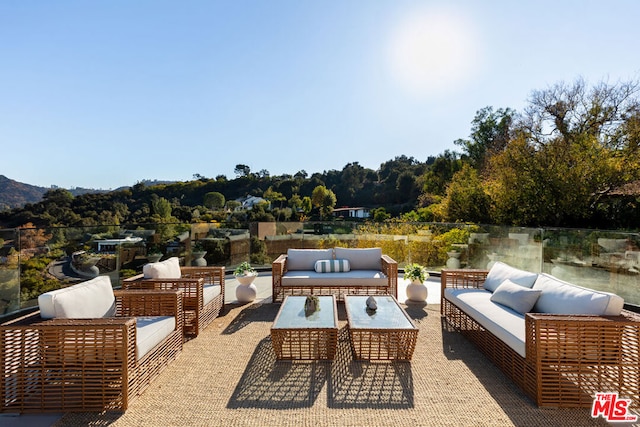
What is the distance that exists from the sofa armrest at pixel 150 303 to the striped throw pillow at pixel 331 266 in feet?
8.16

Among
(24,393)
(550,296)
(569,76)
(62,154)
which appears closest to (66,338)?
(24,393)

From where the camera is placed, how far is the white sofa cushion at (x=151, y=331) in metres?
2.60

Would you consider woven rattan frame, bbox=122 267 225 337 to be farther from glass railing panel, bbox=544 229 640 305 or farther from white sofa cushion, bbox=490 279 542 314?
glass railing panel, bbox=544 229 640 305

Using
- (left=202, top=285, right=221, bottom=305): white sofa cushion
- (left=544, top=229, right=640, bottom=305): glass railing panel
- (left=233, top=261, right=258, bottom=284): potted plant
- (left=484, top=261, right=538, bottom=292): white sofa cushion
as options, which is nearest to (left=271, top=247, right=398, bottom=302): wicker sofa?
(left=233, top=261, right=258, bottom=284): potted plant

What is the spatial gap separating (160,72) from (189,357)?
815 cm

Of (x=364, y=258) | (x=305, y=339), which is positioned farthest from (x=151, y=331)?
(x=364, y=258)

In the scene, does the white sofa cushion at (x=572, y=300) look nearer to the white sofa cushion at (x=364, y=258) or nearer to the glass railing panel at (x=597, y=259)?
the white sofa cushion at (x=364, y=258)

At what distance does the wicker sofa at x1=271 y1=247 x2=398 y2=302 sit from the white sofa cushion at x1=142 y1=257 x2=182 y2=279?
1.38m

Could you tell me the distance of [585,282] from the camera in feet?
17.9

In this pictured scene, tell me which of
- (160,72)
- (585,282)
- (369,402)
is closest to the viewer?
(369,402)

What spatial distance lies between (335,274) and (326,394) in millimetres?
2762

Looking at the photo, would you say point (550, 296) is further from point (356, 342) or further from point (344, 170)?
point (344, 170)

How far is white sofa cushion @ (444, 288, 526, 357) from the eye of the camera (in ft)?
9.16

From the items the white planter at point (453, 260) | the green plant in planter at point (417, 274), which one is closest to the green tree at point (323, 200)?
the white planter at point (453, 260)
